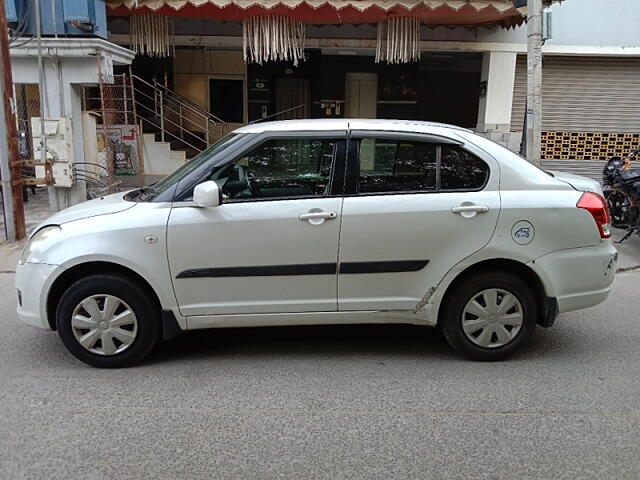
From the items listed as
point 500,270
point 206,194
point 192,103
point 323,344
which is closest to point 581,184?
point 500,270

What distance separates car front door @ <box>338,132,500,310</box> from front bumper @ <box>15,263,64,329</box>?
2.08 m

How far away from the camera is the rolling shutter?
39.3 ft

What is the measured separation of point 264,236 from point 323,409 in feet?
4.08

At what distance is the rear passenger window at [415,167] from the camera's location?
4.15 m

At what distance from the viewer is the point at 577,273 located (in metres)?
4.18

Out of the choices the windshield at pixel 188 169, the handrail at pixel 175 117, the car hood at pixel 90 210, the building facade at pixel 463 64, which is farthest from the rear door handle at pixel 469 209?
the handrail at pixel 175 117

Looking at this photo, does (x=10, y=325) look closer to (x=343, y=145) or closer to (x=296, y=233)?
(x=296, y=233)

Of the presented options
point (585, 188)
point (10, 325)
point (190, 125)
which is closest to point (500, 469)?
point (585, 188)

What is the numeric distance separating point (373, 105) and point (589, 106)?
515 cm

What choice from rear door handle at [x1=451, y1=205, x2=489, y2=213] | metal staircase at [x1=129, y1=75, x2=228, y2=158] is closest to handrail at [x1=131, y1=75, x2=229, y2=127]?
metal staircase at [x1=129, y1=75, x2=228, y2=158]

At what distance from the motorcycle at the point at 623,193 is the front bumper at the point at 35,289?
7.41 meters

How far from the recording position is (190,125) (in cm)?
1404

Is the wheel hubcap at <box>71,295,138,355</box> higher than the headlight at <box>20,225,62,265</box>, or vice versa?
the headlight at <box>20,225,62,265</box>

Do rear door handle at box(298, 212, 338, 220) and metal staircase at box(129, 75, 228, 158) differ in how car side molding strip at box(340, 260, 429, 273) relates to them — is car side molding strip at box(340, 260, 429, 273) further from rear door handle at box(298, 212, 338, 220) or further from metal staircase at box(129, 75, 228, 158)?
metal staircase at box(129, 75, 228, 158)
